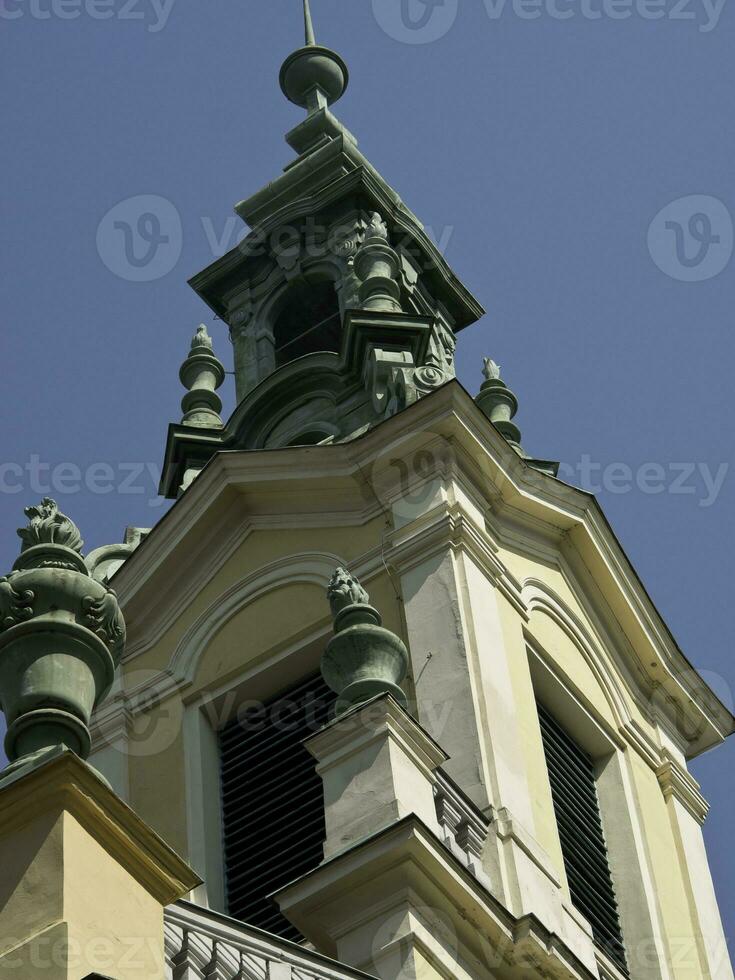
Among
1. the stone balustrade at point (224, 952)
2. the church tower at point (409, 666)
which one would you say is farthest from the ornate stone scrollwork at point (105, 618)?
the church tower at point (409, 666)

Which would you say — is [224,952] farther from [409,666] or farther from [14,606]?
[409,666]

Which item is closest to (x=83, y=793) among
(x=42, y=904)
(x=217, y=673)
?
(x=42, y=904)

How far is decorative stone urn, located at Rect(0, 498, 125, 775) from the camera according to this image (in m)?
10.5

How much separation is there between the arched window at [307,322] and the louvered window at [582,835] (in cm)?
660

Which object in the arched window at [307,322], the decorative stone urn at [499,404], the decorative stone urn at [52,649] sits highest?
the arched window at [307,322]

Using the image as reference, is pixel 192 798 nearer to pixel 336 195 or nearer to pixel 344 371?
pixel 344 371

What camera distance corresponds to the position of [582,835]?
1920 centimetres

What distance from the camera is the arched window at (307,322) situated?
1009 inches

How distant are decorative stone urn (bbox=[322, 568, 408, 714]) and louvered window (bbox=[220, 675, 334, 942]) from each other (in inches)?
111

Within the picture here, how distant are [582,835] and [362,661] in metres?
4.56

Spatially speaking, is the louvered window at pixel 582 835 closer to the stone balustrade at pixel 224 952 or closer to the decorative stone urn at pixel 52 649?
the stone balustrade at pixel 224 952

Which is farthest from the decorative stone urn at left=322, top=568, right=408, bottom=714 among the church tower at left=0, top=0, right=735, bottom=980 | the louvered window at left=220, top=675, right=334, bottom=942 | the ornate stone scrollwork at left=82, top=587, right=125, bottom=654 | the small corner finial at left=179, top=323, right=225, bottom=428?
the small corner finial at left=179, top=323, right=225, bottom=428

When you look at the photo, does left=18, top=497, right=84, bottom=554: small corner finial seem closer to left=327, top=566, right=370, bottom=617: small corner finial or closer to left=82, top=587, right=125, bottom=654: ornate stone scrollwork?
left=82, top=587, right=125, bottom=654: ornate stone scrollwork

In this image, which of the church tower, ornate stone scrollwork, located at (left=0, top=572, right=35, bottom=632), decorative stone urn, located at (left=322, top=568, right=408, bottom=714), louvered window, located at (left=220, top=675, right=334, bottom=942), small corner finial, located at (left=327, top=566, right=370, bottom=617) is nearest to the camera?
ornate stone scrollwork, located at (left=0, top=572, right=35, bottom=632)
